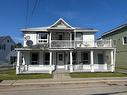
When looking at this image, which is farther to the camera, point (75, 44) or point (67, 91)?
point (75, 44)

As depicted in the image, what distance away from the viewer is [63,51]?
2902 centimetres

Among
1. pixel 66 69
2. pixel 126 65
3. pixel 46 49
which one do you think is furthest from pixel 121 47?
pixel 46 49

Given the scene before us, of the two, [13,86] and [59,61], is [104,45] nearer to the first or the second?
[59,61]

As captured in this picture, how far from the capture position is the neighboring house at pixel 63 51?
28078 millimetres

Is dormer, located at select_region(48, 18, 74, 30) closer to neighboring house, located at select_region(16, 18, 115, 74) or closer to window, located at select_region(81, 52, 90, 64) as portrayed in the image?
neighboring house, located at select_region(16, 18, 115, 74)

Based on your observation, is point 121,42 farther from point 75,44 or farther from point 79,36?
point 75,44

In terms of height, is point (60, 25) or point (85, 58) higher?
point (60, 25)

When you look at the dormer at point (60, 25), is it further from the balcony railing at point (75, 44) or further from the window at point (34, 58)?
the window at point (34, 58)

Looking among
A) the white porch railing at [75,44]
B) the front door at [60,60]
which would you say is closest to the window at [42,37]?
the white porch railing at [75,44]

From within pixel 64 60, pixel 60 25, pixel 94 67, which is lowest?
pixel 94 67

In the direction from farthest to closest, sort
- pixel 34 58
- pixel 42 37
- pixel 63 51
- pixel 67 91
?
1. pixel 42 37
2. pixel 34 58
3. pixel 63 51
4. pixel 67 91

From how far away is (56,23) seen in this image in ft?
95.8

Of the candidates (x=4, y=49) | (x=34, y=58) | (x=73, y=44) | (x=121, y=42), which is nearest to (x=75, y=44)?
(x=73, y=44)

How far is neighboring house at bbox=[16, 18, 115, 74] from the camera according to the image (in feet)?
92.1
